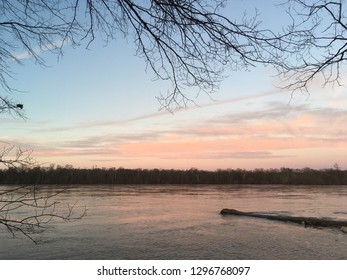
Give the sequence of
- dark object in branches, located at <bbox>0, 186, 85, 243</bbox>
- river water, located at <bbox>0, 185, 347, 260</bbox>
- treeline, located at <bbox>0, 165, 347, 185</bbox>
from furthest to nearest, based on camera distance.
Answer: treeline, located at <bbox>0, 165, 347, 185</bbox>, river water, located at <bbox>0, 185, 347, 260</bbox>, dark object in branches, located at <bbox>0, 186, 85, 243</bbox>

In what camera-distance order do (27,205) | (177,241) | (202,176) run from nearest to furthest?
(27,205), (177,241), (202,176)

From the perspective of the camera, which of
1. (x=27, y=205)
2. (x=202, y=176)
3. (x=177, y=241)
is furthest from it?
(x=202, y=176)

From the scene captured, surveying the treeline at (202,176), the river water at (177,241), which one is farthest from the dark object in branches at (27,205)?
the treeline at (202,176)

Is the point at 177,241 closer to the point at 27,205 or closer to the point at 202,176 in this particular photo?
the point at 27,205

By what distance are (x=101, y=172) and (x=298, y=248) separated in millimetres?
94620

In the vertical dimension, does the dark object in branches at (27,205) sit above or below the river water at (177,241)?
above

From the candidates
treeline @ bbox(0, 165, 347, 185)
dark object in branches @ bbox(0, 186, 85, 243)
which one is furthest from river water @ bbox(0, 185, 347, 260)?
treeline @ bbox(0, 165, 347, 185)

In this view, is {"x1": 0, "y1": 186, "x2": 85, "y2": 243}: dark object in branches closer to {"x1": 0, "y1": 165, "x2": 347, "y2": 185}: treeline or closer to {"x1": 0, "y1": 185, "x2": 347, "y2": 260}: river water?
{"x1": 0, "y1": 185, "x2": 347, "y2": 260}: river water

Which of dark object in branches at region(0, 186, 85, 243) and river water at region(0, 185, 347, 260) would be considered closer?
dark object in branches at region(0, 186, 85, 243)

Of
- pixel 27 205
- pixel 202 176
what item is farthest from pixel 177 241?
pixel 202 176

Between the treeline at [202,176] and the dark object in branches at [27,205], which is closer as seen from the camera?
the dark object in branches at [27,205]

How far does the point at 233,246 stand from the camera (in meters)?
13.4

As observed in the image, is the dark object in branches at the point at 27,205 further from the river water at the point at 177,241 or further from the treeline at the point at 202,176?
the treeline at the point at 202,176

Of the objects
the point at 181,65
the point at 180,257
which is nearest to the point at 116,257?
the point at 180,257
